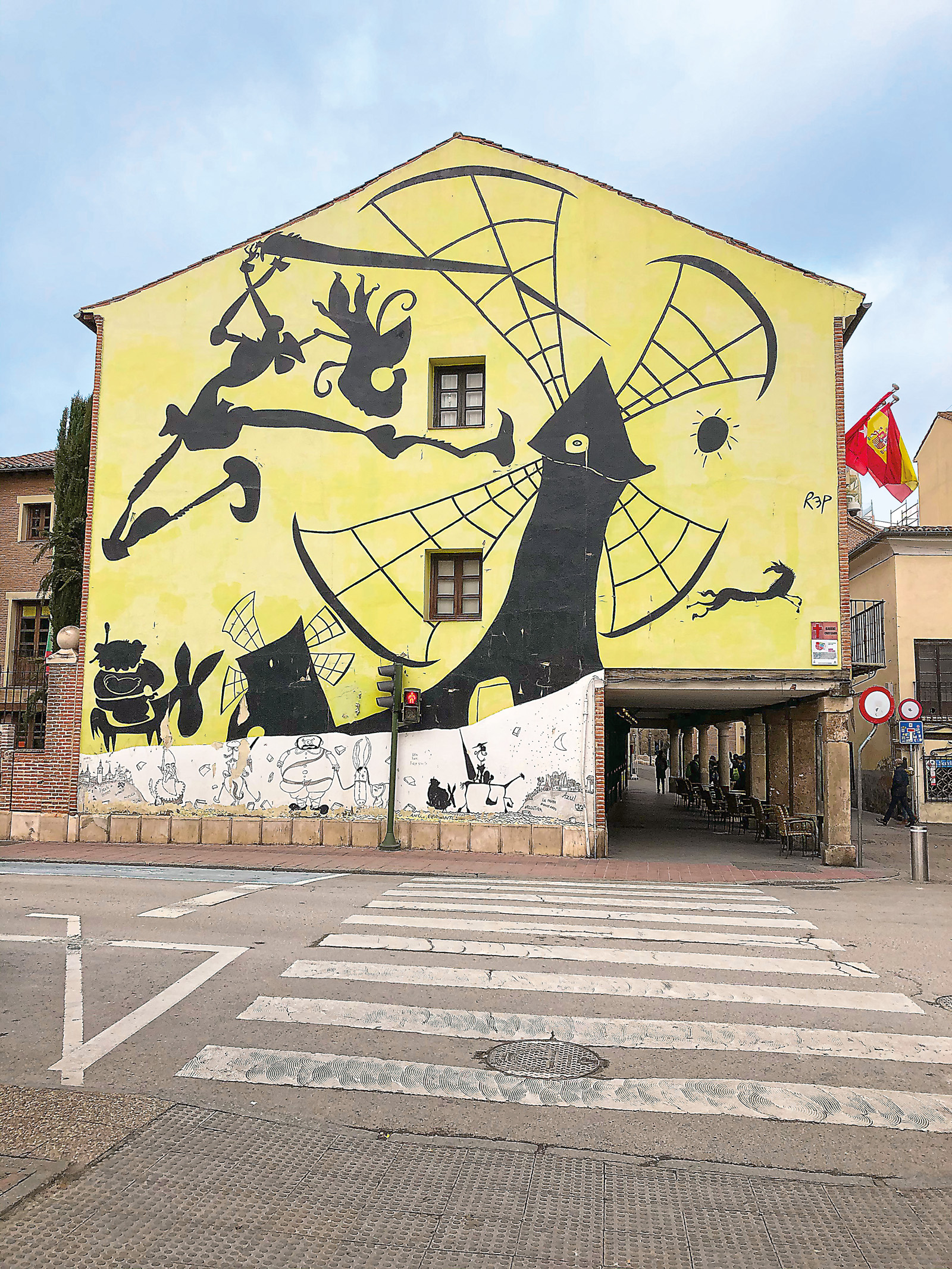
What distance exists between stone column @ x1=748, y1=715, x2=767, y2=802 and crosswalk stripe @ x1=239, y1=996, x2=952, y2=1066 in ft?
65.0

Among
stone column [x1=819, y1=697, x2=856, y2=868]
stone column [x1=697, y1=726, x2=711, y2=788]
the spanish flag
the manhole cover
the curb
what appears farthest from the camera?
stone column [x1=697, y1=726, x2=711, y2=788]

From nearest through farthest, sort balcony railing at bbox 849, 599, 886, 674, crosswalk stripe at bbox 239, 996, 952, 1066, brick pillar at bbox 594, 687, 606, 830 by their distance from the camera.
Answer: crosswalk stripe at bbox 239, 996, 952, 1066 < brick pillar at bbox 594, 687, 606, 830 < balcony railing at bbox 849, 599, 886, 674

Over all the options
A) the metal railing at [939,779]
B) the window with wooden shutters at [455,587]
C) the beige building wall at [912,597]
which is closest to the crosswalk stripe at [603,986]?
the window with wooden shutters at [455,587]

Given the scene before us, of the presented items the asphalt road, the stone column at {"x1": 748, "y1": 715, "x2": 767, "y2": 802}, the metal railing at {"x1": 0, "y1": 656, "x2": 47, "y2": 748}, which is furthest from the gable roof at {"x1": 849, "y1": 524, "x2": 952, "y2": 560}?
the metal railing at {"x1": 0, "y1": 656, "x2": 47, "y2": 748}

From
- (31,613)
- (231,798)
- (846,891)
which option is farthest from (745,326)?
(31,613)

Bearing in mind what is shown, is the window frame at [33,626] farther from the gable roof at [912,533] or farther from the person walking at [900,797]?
the gable roof at [912,533]

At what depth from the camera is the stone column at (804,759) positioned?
703 inches

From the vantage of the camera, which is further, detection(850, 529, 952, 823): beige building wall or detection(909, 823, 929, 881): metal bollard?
detection(850, 529, 952, 823): beige building wall

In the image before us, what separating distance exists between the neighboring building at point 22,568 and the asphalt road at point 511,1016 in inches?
954

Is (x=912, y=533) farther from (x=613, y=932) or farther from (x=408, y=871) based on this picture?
(x=613, y=932)

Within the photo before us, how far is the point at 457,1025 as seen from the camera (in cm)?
654

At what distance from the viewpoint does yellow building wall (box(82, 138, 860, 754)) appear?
17062 millimetres

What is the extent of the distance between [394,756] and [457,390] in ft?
24.1

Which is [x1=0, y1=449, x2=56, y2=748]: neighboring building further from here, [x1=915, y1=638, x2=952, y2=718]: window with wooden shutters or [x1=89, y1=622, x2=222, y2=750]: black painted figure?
[x1=915, y1=638, x2=952, y2=718]: window with wooden shutters
